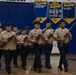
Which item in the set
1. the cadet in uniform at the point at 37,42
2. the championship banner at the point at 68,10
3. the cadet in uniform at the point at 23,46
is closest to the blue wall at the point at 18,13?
the championship banner at the point at 68,10

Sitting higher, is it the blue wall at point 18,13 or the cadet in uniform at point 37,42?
the blue wall at point 18,13

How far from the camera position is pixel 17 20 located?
22.4 m

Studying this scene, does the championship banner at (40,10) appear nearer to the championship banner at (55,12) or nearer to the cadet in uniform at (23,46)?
the championship banner at (55,12)

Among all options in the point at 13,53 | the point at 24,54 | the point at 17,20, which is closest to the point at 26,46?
the point at 24,54

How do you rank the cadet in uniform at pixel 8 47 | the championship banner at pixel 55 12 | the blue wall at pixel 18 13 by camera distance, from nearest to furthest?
the cadet in uniform at pixel 8 47, the blue wall at pixel 18 13, the championship banner at pixel 55 12

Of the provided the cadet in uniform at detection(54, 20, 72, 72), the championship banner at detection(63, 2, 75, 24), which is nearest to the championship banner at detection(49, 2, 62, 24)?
the championship banner at detection(63, 2, 75, 24)

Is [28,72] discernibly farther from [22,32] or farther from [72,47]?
[72,47]

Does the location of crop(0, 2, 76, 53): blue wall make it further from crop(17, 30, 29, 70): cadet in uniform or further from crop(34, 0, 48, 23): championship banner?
crop(17, 30, 29, 70): cadet in uniform

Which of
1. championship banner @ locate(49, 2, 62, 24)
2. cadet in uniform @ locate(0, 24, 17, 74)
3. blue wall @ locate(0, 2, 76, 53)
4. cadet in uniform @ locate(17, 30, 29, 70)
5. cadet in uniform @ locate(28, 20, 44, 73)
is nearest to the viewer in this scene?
cadet in uniform @ locate(0, 24, 17, 74)

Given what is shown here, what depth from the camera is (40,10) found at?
74.0ft

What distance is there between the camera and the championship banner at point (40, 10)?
22547mm

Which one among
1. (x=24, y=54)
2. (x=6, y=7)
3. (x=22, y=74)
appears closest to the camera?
(x=22, y=74)

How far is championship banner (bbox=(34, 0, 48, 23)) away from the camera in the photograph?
74.0ft

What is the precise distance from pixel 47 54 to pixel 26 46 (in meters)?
1.05
